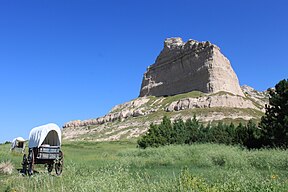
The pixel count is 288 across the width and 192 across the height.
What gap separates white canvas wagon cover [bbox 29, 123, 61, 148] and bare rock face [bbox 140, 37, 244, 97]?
115 m

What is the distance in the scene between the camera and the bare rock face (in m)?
138

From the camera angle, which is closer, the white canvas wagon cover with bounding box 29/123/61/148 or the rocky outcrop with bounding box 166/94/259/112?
the white canvas wagon cover with bounding box 29/123/61/148

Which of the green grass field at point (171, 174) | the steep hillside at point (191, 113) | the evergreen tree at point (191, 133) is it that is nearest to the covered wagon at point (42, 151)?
the green grass field at point (171, 174)

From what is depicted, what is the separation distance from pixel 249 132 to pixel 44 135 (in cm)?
2789

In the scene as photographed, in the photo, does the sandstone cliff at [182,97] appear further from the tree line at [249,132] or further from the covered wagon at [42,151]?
the covered wagon at [42,151]

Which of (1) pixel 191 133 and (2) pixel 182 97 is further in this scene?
(2) pixel 182 97

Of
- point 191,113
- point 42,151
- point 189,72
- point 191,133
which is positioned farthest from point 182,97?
point 42,151

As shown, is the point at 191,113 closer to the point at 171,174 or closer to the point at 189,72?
the point at 189,72

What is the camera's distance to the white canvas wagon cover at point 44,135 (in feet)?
65.5

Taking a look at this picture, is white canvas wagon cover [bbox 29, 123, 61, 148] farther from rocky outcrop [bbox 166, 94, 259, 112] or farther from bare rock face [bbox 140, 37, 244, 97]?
bare rock face [bbox 140, 37, 244, 97]

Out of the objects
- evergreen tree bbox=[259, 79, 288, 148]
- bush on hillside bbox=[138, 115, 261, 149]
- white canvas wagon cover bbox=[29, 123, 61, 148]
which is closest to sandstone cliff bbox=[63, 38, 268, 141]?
bush on hillside bbox=[138, 115, 261, 149]

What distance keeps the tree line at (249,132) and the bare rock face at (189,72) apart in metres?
87.2

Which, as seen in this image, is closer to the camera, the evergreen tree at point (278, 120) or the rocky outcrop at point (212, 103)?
the evergreen tree at point (278, 120)

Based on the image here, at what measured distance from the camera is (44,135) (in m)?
20.0
